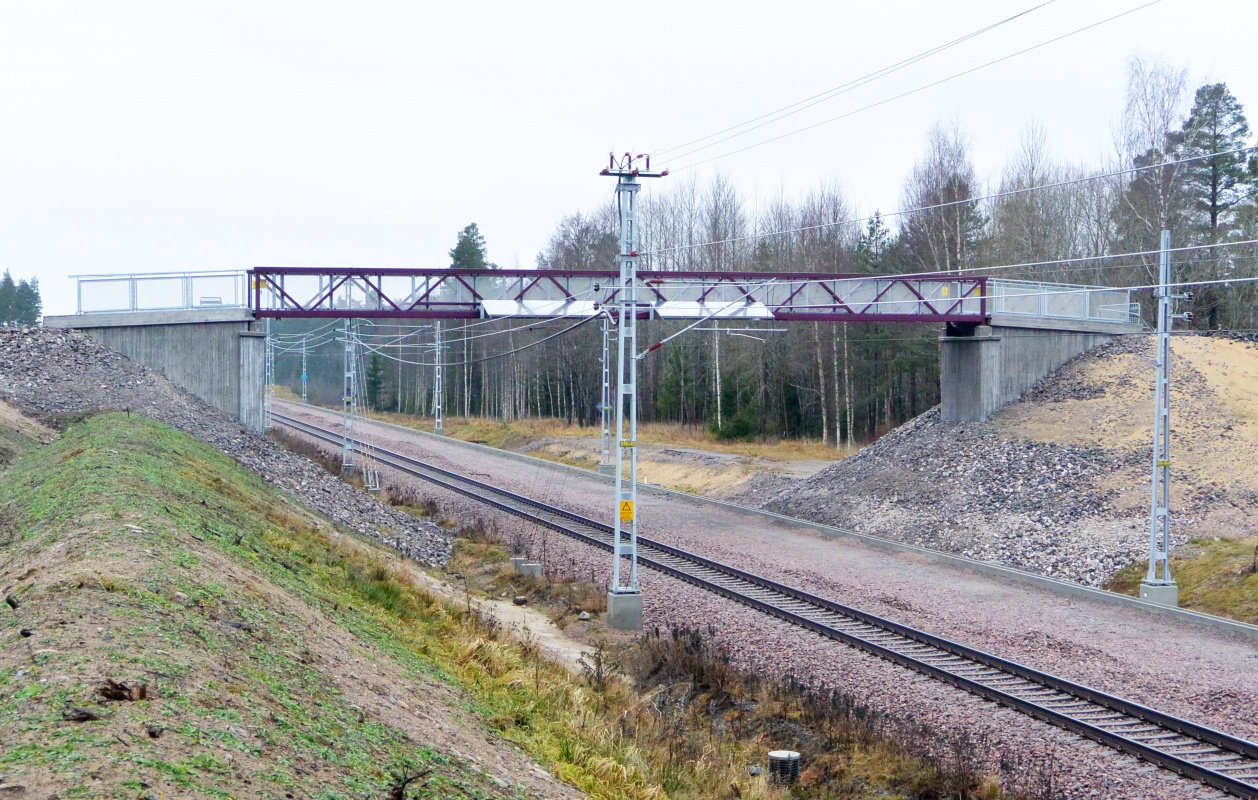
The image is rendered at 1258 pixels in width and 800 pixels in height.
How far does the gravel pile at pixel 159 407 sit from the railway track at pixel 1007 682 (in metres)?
6.94

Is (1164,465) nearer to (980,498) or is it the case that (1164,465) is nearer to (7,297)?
(980,498)

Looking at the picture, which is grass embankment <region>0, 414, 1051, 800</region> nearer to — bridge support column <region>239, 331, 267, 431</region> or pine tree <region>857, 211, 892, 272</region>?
bridge support column <region>239, 331, 267, 431</region>

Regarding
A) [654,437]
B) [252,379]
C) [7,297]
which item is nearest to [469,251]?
[654,437]

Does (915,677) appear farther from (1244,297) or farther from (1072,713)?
(1244,297)

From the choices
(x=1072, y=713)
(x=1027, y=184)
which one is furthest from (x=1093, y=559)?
(x=1027, y=184)

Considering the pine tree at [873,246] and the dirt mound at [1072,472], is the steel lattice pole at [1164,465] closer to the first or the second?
the dirt mound at [1072,472]

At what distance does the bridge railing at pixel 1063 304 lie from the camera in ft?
104

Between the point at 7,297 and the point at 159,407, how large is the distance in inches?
4089

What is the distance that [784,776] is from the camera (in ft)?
34.9

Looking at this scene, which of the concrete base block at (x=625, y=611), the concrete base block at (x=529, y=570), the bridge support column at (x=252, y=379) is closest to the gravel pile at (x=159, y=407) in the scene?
the bridge support column at (x=252, y=379)

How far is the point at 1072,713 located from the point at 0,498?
16.1 meters

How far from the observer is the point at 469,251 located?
268 feet

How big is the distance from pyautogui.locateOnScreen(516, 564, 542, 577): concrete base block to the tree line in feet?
36.1

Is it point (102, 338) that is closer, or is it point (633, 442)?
point (633, 442)
